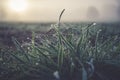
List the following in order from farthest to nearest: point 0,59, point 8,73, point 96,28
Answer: point 96,28
point 0,59
point 8,73

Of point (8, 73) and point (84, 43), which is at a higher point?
point (84, 43)

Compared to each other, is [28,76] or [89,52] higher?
[89,52]

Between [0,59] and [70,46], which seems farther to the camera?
[0,59]

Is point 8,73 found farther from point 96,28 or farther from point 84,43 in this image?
point 96,28

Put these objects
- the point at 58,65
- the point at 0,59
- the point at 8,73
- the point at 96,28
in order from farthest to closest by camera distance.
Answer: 1. the point at 96,28
2. the point at 0,59
3. the point at 8,73
4. the point at 58,65

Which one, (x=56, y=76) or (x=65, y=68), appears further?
(x=65, y=68)

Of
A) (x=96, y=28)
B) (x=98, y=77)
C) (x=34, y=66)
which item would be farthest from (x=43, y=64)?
(x=96, y=28)

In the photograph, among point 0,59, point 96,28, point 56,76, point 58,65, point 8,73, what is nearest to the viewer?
point 56,76

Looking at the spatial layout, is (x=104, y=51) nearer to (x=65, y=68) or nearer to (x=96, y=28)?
(x=65, y=68)

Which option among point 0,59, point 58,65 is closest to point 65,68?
point 58,65
